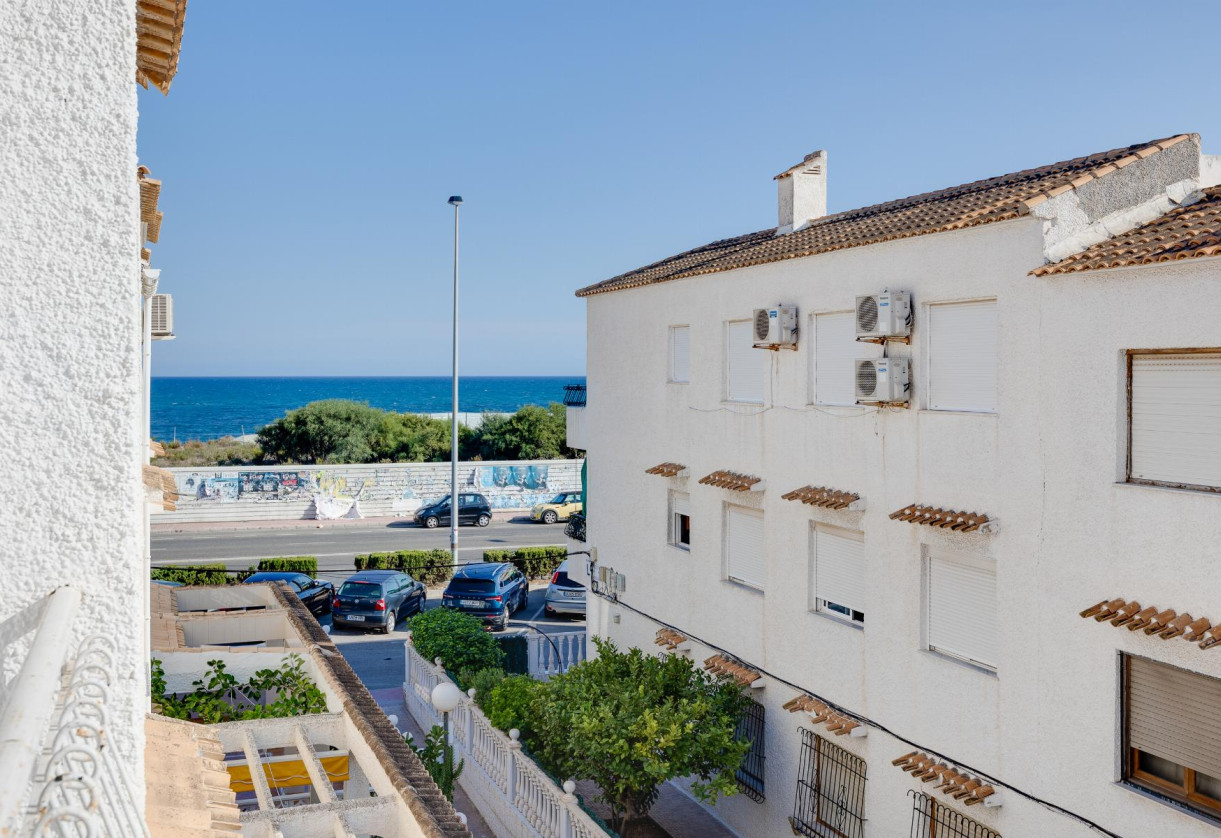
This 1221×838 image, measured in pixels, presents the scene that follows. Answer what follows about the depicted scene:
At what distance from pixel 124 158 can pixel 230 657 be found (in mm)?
8864

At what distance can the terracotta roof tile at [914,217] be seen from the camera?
9734mm

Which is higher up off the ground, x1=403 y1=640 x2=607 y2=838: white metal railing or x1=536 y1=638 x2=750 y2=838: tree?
x1=536 y1=638 x2=750 y2=838: tree

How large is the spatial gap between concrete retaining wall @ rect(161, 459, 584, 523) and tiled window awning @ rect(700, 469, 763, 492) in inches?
1234

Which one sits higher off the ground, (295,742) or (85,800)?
(85,800)

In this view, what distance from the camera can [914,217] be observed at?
11.6 metres

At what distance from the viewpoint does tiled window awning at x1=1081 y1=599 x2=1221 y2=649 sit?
7.59 meters

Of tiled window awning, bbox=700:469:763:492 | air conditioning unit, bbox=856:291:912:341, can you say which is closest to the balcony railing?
tiled window awning, bbox=700:469:763:492

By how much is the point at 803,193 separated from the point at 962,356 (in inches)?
247

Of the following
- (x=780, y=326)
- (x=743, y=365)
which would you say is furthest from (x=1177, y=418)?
(x=743, y=365)

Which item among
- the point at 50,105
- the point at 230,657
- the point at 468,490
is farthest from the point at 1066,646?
the point at 468,490

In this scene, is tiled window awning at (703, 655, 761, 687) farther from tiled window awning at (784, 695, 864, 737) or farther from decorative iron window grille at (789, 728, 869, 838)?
decorative iron window grille at (789, 728, 869, 838)

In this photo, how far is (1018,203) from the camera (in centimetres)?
936

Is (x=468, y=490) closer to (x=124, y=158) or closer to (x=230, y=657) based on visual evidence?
(x=230, y=657)

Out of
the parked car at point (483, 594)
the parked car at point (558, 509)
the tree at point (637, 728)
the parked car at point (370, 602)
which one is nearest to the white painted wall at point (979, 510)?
the tree at point (637, 728)
